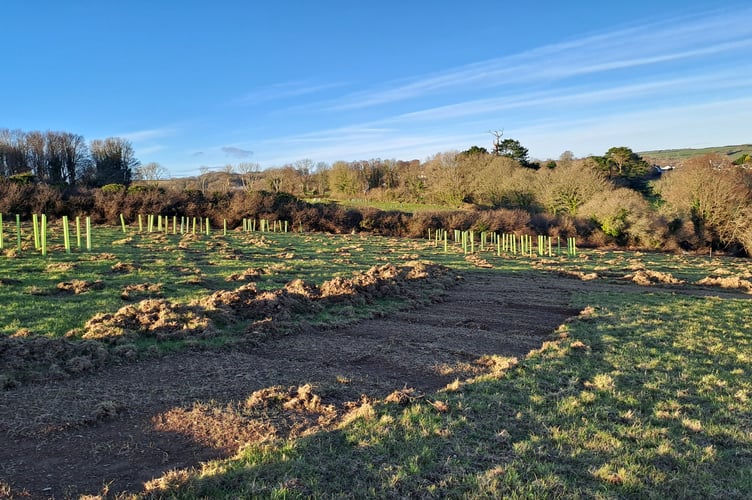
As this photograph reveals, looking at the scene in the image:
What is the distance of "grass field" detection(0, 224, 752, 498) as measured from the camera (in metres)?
4.56

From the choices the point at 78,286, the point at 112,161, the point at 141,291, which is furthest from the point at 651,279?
the point at 112,161

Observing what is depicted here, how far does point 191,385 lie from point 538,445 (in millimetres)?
4996

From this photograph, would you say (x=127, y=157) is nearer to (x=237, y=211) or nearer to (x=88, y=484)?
(x=237, y=211)

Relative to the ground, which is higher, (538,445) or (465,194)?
(465,194)

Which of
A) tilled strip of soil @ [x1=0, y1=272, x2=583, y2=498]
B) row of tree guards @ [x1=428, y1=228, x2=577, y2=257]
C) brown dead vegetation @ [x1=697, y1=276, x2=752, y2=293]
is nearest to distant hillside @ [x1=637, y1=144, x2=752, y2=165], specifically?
row of tree guards @ [x1=428, y1=228, x2=577, y2=257]

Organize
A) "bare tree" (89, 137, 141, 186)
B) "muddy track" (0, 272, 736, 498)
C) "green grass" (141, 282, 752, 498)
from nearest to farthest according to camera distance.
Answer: "green grass" (141, 282, 752, 498) < "muddy track" (0, 272, 736, 498) < "bare tree" (89, 137, 141, 186)

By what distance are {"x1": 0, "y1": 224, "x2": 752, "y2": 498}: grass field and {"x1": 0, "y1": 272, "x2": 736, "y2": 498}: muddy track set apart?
2.16 ft

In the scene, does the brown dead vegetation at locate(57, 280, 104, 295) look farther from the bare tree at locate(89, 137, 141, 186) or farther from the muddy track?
the bare tree at locate(89, 137, 141, 186)

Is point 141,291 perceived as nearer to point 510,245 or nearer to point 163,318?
point 163,318

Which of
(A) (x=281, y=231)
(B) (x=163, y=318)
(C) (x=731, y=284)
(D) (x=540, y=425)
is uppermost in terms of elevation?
(A) (x=281, y=231)

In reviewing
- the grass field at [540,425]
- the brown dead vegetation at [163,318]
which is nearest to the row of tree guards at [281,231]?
the brown dead vegetation at [163,318]

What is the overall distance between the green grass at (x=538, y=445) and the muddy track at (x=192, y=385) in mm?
867

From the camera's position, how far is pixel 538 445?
17.7ft

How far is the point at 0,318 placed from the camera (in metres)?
10.1
